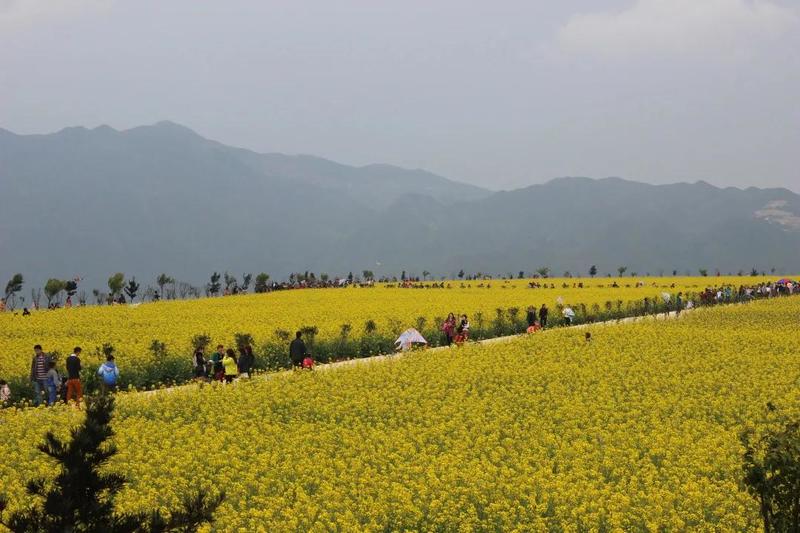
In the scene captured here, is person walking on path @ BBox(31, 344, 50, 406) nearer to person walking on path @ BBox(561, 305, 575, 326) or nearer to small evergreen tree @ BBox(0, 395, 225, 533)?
small evergreen tree @ BBox(0, 395, 225, 533)

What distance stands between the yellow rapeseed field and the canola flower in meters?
8.67

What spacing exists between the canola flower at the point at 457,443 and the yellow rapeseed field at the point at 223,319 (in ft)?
28.5

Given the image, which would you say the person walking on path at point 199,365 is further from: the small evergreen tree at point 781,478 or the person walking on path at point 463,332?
the small evergreen tree at point 781,478

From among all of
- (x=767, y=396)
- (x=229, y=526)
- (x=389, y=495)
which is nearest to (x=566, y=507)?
(x=389, y=495)

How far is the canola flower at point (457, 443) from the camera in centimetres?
1238

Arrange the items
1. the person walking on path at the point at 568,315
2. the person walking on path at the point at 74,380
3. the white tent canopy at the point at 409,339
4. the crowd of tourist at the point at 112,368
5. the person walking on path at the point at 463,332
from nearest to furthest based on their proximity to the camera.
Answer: the person walking on path at the point at 74,380
the crowd of tourist at the point at 112,368
the white tent canopy at the point at 409,339
the person walking on path at the point at 463,332
the person walking on path at the point at 568,315

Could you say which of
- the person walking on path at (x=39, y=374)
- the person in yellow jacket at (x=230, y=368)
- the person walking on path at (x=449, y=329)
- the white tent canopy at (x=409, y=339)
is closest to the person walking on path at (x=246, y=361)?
the person in yellow jacket at (x=230, y=368)

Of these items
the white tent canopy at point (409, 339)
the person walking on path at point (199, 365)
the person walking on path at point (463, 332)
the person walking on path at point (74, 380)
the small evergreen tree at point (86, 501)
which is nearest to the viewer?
the small evergreen tree at point (86, 501)

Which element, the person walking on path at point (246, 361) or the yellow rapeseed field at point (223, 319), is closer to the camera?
the person walking on path at point (246, 361)

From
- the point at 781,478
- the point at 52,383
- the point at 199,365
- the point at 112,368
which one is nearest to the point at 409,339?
the point at 199,365

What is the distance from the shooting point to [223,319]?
150ft

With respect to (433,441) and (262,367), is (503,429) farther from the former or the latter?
(262,367)

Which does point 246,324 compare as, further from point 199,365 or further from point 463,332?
point 199,365

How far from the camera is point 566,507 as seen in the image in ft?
40.4
